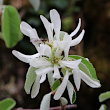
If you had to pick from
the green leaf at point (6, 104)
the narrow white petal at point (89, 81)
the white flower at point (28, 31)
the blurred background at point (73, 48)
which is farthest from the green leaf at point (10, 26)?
the blurred background at point (73, 48)

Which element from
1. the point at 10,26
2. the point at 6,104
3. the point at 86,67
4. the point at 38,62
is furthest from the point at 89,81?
the point at 10,26

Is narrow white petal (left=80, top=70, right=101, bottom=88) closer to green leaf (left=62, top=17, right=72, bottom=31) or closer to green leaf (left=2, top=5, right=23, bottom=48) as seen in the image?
green leaf (left=2, top=5, right=23, bottom=48)

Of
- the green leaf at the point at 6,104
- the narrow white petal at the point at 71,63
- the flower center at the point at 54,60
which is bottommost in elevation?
the green leaf at the point at 6,104

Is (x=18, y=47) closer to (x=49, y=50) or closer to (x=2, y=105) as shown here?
(x=2, y=105)

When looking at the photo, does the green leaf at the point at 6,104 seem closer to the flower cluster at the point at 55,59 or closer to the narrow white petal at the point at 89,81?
the flower cluster at the point at 55,59

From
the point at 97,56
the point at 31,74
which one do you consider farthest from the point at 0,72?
the point at 31,74

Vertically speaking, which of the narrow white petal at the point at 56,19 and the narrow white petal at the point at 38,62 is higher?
the narrow white petal at the point at 56,19
